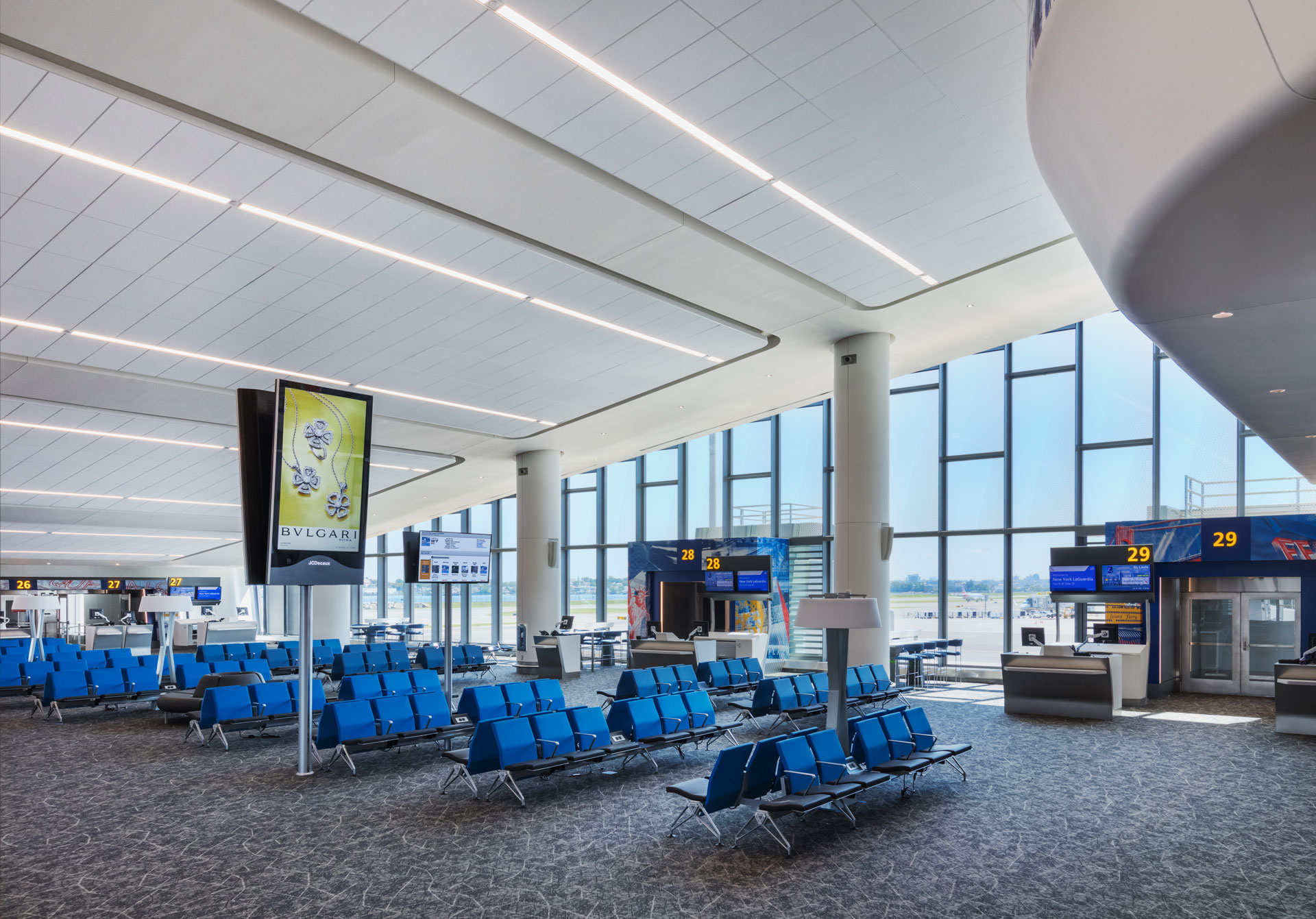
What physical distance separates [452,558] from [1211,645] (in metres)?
12.9

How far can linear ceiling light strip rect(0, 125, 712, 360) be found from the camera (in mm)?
7598

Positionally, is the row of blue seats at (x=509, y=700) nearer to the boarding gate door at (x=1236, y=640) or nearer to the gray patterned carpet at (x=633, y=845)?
the gray patterned carpet at (x=633, y=845)

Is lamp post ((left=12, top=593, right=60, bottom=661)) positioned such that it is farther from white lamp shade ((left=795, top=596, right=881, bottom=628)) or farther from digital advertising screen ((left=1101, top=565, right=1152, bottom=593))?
digital advertising screen ((left=1101, top=565, right=1152, bottom=593))

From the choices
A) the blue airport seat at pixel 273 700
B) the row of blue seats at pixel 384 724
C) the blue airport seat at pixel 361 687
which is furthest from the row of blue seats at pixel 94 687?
the row of blue seats at pixel 384 724

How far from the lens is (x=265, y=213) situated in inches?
357

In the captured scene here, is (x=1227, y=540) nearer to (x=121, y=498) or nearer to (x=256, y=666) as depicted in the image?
(x=256, y=666)

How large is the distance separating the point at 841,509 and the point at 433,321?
23.4ft

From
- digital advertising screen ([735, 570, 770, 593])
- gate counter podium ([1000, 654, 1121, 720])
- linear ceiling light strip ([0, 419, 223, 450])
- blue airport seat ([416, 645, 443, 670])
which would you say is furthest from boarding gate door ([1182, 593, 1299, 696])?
linear ceiling light strip ([0, 419, 223, 450])

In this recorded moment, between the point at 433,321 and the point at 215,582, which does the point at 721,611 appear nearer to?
the point at 433,321

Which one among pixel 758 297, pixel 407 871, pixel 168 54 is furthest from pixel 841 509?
pixel 168 54

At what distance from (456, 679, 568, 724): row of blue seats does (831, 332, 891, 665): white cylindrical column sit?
18.5 feet

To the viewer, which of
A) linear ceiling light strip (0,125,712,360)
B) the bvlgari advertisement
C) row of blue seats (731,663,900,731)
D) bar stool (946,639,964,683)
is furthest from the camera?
bar stool (946,639,964,683)

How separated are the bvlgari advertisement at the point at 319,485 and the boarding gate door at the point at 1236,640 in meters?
13.9

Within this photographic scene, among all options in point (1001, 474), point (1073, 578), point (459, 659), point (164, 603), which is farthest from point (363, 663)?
point (1001, 474)
